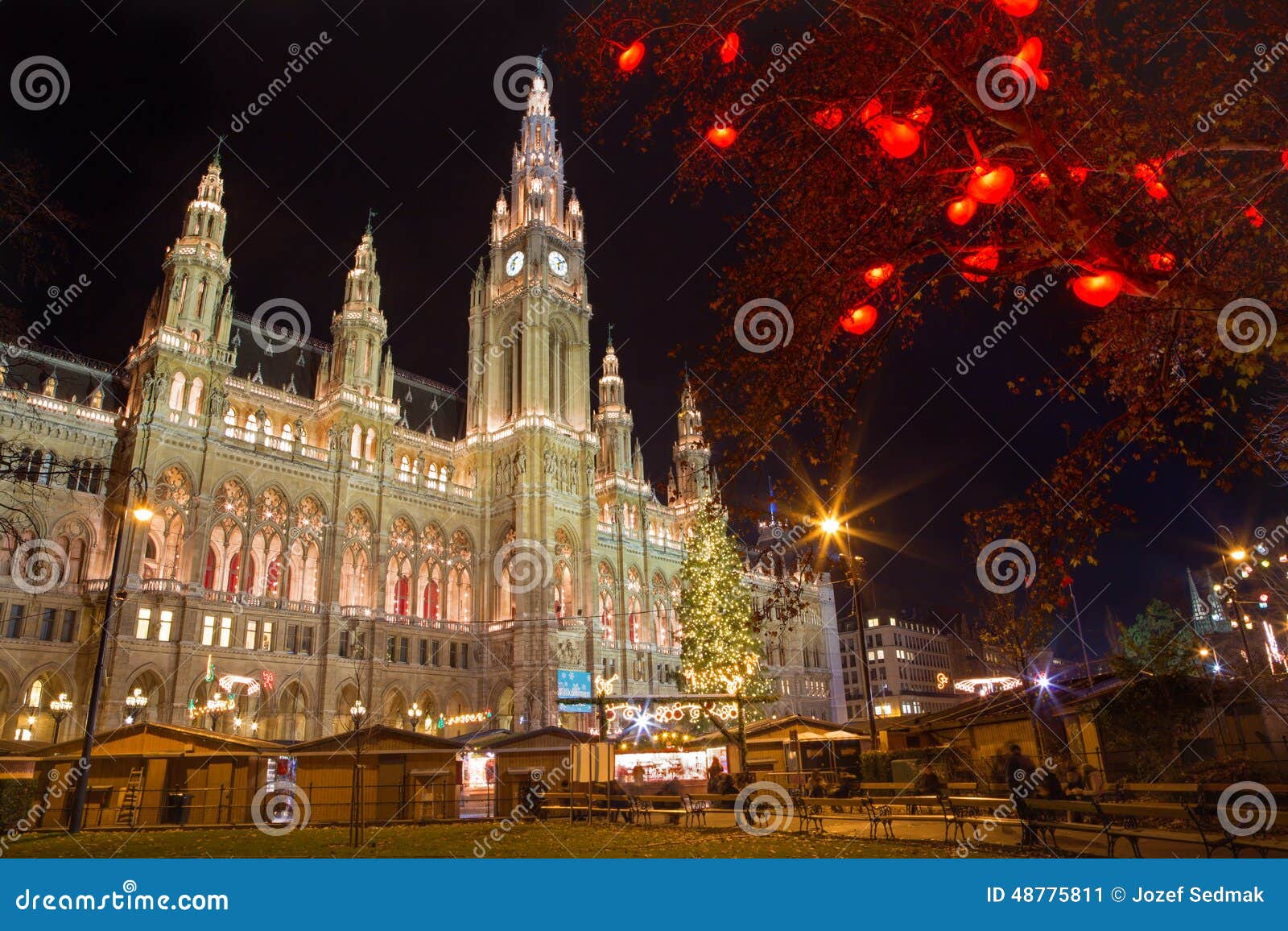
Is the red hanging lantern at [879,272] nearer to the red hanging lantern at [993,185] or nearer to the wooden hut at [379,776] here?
the red hanging lantern at [993,185]

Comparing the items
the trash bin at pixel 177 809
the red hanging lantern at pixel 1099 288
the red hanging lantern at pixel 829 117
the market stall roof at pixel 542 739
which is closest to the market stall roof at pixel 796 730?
the market stall roof at pixel 542 739

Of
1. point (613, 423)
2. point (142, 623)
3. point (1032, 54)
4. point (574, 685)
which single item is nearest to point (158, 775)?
point (142, 623)

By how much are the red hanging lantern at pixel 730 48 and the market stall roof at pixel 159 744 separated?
20.0 m

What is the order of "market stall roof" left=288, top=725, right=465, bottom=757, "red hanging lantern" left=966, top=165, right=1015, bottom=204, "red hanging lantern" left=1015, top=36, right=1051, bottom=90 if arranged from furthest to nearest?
1. "market stall roof" left=288, top=725, right=465, bottom=757
2. "red hanging lantern" left=1015, top=36, right=1051, bottom=90
3. "red hanging lantern" left=966, top=165, right=1015, bottom=204

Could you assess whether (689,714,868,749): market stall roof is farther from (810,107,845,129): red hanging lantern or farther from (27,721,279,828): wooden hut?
(810,107,845,129): red hanging lantern

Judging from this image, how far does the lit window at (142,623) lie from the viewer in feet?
127

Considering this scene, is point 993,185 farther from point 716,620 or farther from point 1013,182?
point 716,620

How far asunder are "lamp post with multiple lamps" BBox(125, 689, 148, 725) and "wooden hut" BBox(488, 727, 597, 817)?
70.8 ft

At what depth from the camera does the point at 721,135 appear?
28.1 feet

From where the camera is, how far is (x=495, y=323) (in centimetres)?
6353

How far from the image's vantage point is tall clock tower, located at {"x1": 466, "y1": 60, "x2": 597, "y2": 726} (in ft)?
176

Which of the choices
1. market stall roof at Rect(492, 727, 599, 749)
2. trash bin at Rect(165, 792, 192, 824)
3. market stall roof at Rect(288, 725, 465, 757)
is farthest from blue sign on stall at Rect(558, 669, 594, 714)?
trash bin at Rect(165, 792, 192, 824)

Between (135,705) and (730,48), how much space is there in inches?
1660

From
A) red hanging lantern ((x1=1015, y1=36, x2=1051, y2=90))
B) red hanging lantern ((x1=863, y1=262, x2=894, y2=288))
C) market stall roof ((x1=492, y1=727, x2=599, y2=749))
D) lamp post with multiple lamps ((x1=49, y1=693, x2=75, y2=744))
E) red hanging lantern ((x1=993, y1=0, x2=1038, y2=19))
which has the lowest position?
market stall roof ((x1=492, y1=727, x2=599, y2=749))
